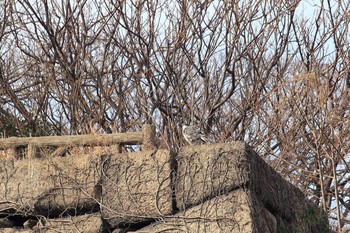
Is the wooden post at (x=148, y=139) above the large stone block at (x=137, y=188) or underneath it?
above

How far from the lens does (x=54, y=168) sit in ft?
22.3

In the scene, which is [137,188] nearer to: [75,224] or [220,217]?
[75,224]

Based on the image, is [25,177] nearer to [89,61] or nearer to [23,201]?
[23,201]

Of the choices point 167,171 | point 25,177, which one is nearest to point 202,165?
point 167,171

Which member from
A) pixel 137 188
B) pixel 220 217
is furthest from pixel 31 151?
pixel 220 217

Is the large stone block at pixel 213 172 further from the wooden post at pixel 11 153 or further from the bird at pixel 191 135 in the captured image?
the wooden post at pixel 11 153

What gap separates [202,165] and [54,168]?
1.36 meters

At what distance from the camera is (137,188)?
6.53 metres

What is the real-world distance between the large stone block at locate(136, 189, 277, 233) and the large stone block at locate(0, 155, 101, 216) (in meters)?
0.68

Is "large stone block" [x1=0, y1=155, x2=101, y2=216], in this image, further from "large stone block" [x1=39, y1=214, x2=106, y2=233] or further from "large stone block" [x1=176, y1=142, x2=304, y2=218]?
"large stone block" [x1=176, y1=142, x2=304, y2=218]

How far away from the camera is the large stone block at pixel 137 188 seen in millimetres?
6441

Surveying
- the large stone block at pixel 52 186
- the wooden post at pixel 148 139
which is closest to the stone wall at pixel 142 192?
the large stone block at pixel 52 186

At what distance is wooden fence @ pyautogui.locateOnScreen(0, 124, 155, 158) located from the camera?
702 centimetres

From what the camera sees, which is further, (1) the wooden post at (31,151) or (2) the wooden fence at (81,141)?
(1) the wooden post at (31,151)
